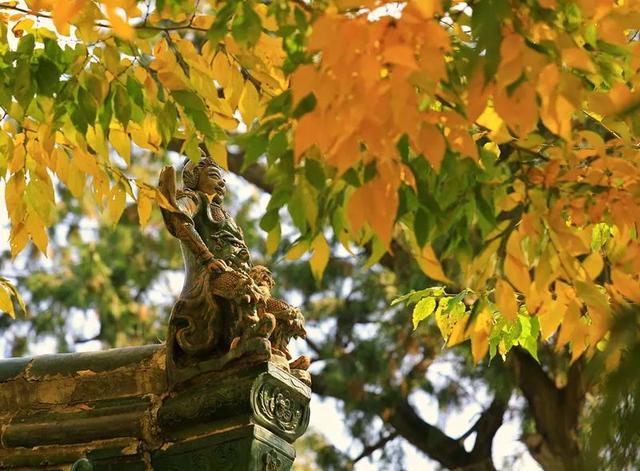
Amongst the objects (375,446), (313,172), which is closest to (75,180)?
(313,172)

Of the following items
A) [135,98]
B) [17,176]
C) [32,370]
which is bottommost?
[32,370]

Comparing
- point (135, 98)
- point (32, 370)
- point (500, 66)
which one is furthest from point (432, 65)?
point (32, 370)

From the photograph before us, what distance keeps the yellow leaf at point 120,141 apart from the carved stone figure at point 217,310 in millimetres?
419

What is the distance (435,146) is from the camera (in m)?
3.36

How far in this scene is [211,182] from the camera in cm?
532

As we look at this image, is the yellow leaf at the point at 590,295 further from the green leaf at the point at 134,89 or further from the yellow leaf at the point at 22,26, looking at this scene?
the yellow leaf at the point at 22,26

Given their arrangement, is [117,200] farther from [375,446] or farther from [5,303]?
[375,446]

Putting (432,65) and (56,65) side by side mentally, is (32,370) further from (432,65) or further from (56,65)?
(432,65)

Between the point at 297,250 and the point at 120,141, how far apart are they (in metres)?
0.91

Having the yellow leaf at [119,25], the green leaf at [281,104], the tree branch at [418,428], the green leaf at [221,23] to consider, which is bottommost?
the tree branch at [418,428]

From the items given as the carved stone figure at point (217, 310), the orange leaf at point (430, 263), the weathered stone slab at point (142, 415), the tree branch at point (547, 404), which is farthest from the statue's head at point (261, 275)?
the tree branch at point (547, 404)

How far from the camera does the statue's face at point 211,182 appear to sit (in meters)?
5.30

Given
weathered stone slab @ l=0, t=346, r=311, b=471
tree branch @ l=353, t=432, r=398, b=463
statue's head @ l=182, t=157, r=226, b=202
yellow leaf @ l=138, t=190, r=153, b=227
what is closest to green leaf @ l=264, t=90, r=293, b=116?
yellow leaf @ l=138, t=190, r=153, b=227

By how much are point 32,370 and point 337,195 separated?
1.88 meters
